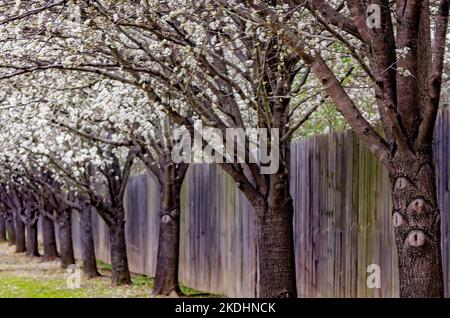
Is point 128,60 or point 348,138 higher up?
point 128,60

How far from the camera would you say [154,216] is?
16391mm

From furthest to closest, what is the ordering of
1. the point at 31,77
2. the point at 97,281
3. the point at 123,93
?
the point at 97,281, the point at 123,93, the point at 31,77

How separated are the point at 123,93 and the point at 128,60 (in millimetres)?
2052

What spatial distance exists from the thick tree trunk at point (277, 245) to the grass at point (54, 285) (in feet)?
15.7

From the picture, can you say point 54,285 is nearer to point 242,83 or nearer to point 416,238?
point 242,83

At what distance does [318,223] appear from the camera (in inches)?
374

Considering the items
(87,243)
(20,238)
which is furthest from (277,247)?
(20,238)

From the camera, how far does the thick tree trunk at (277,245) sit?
7.98 metres

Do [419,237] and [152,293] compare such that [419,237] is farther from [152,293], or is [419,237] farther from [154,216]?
[154,216]

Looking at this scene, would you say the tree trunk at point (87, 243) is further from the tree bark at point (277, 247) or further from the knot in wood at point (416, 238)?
the knot in wood at point (416, 238)

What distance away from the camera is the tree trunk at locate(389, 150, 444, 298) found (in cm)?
472

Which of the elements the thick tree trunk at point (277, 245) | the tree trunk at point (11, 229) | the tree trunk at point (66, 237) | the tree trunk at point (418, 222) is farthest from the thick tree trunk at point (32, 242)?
the tree trunk at point (418, 222)

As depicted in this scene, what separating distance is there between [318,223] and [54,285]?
7.45m

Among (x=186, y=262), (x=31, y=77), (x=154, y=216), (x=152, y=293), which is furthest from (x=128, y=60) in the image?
(x=154, y=216)
